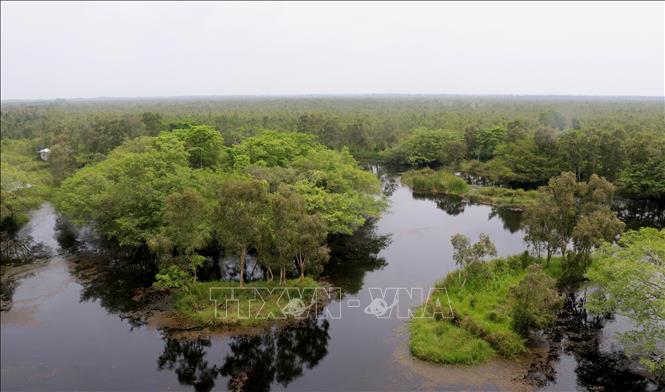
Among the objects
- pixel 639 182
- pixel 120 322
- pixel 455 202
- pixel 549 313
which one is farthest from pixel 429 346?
pixel 639 182

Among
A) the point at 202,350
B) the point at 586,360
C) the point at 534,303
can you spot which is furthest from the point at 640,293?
the point at 202,350

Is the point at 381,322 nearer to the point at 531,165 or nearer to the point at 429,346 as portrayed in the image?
the point at 429,346

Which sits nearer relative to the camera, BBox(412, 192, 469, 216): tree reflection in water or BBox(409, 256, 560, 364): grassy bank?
BBox(409, 256, 560, 364): grassy bank

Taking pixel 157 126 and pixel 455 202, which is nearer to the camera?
pixel 455 202

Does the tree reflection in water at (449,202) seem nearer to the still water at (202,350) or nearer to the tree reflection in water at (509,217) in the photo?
the tree reflection in water at (509,217)

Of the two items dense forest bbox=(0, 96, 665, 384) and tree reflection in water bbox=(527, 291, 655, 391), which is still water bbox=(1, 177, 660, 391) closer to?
tree reflection in water bbox=(527, 291, 655, 391)

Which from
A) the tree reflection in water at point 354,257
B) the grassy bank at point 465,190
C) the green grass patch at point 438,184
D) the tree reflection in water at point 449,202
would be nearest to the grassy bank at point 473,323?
the tree reflection in water at point 354,257

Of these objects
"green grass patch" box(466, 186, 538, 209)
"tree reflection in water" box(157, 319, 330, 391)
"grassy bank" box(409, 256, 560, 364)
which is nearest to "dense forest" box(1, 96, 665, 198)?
"green grass patch" box(466, 186, 538, 209)
